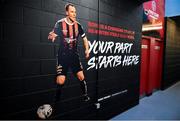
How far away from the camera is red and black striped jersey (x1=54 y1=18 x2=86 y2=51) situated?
214 cm

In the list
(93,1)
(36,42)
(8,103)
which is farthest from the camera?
(93,1)

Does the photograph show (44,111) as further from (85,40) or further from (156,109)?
(156,109)

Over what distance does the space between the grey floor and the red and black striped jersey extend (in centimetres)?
179

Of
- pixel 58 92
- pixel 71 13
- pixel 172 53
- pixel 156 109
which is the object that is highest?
pixel 71 13

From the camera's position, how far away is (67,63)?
2.27 m

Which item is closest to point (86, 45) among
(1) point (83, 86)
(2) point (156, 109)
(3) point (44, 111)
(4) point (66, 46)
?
(4) point (66, 46)

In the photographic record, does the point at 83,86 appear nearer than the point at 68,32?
No

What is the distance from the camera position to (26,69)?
182 centimetres

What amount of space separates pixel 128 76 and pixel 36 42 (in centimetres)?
227

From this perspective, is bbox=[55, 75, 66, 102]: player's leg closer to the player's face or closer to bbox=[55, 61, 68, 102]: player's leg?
bbox=[55, 61, 68, 102]: player's leg

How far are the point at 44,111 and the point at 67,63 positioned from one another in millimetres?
661

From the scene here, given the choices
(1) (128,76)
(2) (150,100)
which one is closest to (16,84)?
(1) (128,76)

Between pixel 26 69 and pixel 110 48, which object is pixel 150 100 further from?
pixel 26 69

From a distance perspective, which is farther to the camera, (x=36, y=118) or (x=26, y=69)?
(x=36, y=118)
